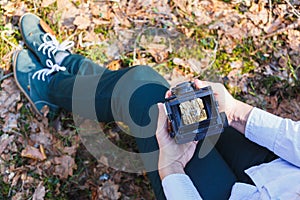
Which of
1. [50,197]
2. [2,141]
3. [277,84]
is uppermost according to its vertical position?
[277,84]

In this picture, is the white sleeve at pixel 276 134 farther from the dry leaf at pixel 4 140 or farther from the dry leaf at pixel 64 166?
the dry leaf at pixel 4 140

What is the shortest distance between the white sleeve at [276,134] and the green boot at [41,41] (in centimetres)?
148

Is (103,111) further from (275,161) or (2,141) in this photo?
(275,161)

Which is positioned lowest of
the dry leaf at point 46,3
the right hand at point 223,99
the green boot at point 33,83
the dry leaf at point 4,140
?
the dry leaf at point 4,140

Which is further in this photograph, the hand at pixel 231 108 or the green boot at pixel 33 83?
the green boot at pixel 33 83

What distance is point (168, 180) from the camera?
1848 millimetres

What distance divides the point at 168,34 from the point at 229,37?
49 centimetres

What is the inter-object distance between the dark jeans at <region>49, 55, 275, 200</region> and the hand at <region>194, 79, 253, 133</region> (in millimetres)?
50

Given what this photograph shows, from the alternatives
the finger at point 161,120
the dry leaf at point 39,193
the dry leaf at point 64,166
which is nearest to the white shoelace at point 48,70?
the dry leaf at point 64,166

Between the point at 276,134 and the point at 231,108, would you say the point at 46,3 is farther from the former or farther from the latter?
the point at 276,134

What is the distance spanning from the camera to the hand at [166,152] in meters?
1.94

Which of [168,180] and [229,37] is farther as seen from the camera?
[229,37]

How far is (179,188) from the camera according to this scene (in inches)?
71.3

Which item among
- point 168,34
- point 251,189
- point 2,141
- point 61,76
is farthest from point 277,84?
point 2,141
